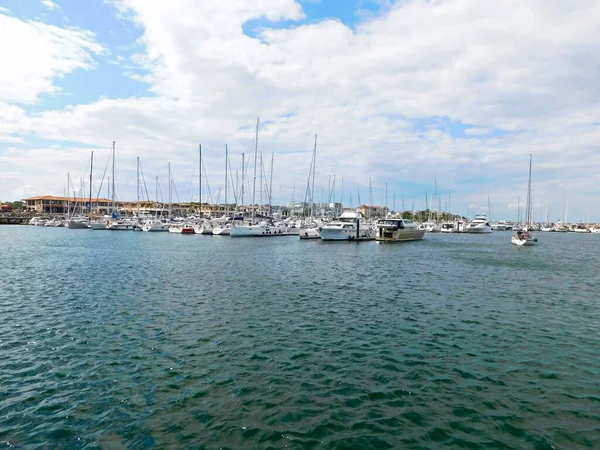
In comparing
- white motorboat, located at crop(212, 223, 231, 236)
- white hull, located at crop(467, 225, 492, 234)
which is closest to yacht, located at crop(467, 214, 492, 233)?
white hull, located at crop(467, 225, 492, 234)

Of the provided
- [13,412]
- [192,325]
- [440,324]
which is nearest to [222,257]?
[192,325]

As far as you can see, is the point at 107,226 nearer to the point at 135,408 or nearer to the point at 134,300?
the point at 134,300

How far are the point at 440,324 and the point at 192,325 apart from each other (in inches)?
512

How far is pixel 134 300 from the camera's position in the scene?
23.3 meters

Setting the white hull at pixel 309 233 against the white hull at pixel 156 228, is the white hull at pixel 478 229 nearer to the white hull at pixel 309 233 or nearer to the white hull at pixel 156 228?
the white hull at pixel 309 233

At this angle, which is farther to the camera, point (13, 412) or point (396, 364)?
point (396, 364)

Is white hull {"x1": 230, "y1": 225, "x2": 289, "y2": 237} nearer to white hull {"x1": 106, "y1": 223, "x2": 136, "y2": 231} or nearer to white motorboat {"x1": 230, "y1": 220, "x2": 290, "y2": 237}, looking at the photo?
white motorboat {"x1": 230, "y1": 220, "x2": 290, "y2": 237}

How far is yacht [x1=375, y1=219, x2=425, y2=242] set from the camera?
268 feet

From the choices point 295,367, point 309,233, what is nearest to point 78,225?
point 309,233

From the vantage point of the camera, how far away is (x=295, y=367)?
13.3 m

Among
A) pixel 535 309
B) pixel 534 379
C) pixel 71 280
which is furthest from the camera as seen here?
pixel 71 280

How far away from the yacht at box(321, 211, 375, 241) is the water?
178 ft

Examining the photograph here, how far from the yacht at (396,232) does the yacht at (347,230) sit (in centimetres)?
389

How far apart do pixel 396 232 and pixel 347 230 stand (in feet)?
37.1
